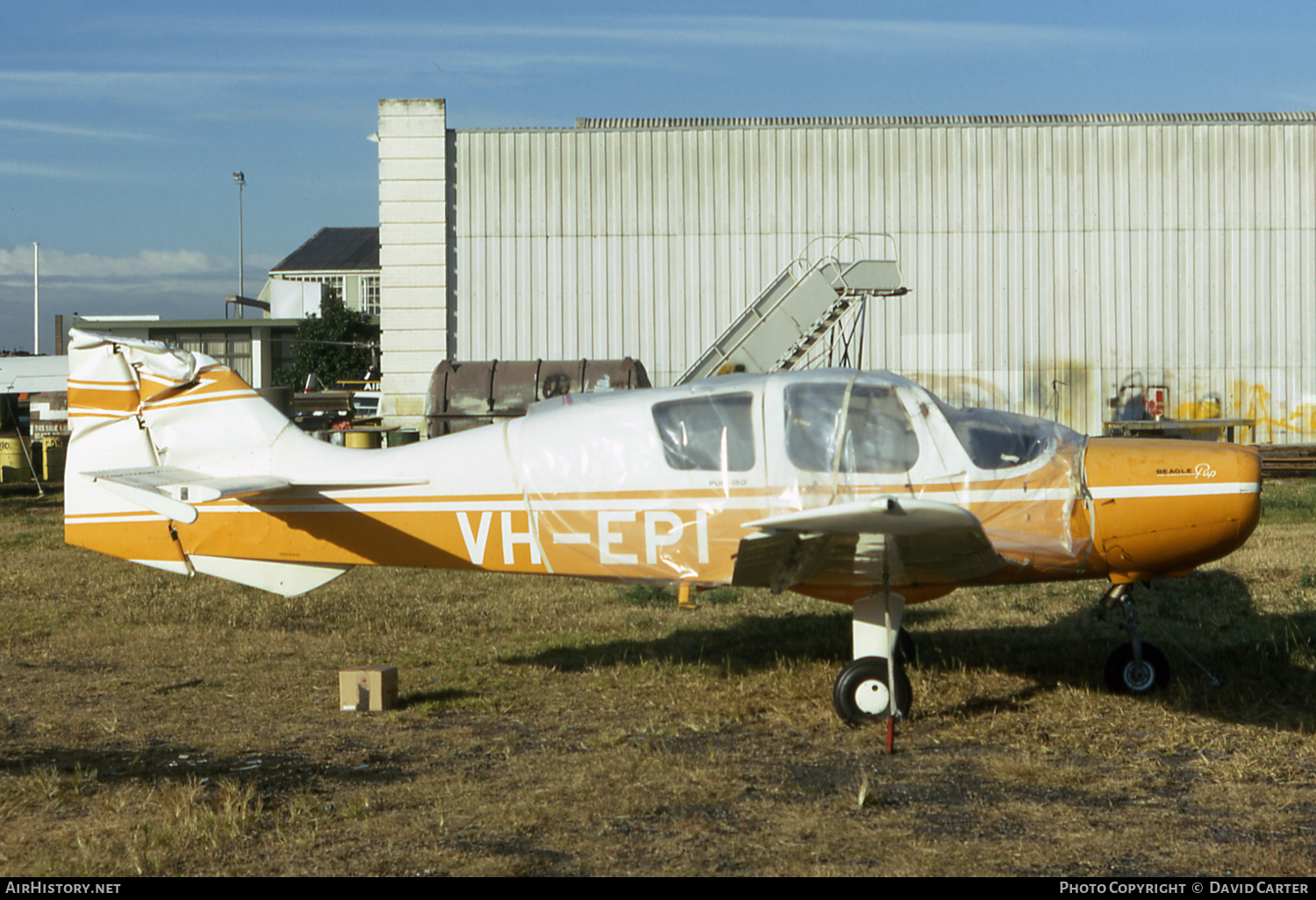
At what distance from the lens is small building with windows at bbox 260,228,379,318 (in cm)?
7025

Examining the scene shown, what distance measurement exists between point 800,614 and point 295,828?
18.8 feet

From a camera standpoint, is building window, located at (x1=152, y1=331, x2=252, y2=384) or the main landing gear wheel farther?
building window, located at (x1=152, y1=331, x2=252, y2=384)

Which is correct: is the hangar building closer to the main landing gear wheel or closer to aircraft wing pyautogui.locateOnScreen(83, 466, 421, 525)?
aircraft wing pyautogui.locateOnScreen(83, 466, 421, 525)

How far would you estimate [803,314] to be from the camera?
20.6m

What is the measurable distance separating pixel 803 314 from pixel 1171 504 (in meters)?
14.6

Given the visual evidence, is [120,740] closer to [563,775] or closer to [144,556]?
[144,556]

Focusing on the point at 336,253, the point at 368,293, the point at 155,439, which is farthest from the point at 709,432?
the point at 336,253

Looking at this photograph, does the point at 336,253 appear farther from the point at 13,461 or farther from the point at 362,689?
the point at 362,689

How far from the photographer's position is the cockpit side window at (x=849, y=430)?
632 cm

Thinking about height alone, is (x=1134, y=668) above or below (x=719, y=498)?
below

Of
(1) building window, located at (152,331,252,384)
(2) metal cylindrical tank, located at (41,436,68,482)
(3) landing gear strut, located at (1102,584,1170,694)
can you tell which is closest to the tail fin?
(3) landing gear strut, located at (1102,584,1170,694)

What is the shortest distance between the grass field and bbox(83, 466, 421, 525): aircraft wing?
1.32 m

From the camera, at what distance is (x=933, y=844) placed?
449 centimetres
